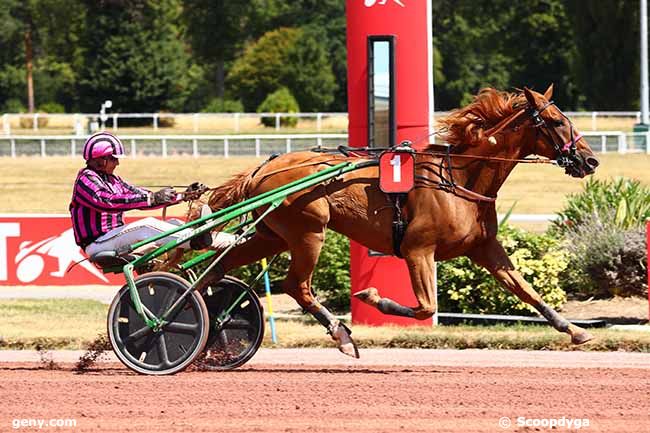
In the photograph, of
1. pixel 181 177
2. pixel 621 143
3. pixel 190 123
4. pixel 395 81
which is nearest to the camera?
pixel 395 81

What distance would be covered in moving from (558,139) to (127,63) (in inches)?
1818

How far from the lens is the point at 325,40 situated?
61.0m

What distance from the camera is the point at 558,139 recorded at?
27.4 feet

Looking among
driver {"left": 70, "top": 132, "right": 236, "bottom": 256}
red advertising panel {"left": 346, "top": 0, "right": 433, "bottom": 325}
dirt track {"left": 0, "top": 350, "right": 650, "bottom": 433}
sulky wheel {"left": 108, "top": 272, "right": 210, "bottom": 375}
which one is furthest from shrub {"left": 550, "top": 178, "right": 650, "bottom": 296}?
sulky wheel {"left": 108, "top": 272, "right": 210, "bottom": 375}

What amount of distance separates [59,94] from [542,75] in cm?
2305

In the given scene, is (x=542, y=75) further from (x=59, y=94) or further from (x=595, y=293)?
(x=595, y=293)

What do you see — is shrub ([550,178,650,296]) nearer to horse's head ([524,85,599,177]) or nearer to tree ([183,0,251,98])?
horse's head ([524,85,599,177])

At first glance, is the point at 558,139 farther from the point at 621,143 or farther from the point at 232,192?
the point at 621,143

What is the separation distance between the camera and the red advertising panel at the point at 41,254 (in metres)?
14.4

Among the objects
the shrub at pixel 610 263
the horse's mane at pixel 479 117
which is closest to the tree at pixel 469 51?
the shrub at pixel 610 263

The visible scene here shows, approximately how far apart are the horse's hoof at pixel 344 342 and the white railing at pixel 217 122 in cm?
3045

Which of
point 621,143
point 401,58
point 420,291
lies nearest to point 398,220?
point 420,291

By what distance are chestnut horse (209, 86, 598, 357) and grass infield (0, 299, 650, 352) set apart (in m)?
1.62

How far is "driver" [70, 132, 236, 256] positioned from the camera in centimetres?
799
